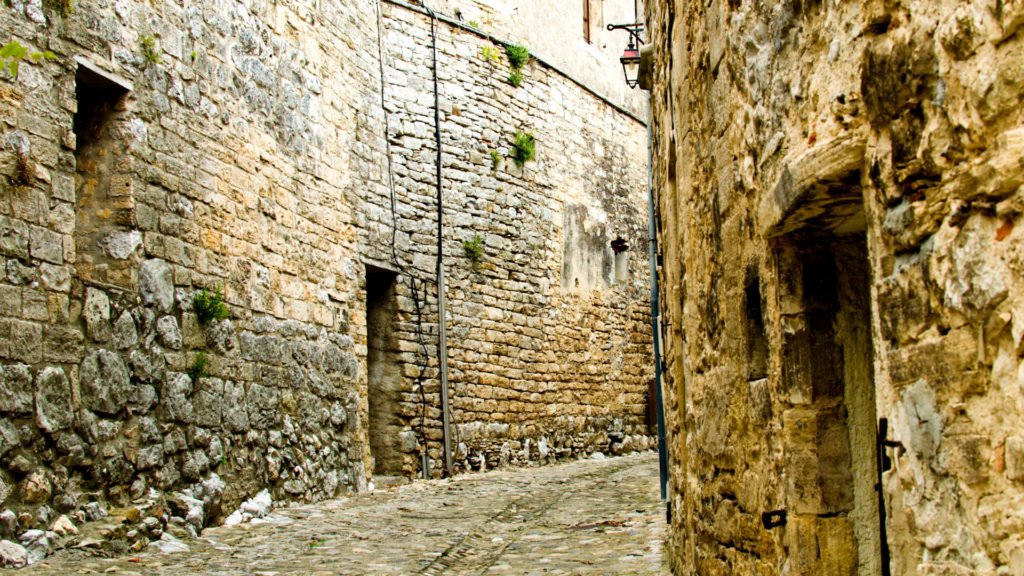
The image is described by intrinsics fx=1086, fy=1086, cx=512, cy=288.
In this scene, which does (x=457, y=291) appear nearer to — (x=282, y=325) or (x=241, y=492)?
(x=282, y=325)

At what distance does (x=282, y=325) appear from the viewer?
8133mm

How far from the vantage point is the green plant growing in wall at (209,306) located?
705 centimetres

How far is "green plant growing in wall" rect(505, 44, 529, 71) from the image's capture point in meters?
12.6

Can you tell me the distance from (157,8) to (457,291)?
514cm

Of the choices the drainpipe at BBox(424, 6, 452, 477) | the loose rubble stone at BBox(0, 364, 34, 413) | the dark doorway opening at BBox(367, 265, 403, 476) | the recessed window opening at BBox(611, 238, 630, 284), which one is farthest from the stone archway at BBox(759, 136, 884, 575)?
the recessed window opening at BBox(611, 238, 630, 284)

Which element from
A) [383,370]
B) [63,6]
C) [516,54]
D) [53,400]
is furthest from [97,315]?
[516,54]

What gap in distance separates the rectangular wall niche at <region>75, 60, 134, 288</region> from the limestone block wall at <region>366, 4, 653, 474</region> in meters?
3.66

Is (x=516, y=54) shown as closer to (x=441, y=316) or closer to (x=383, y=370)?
(x=441, y=316)

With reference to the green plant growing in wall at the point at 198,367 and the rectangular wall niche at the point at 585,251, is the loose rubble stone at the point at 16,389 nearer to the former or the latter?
the green plant growing in wall at the point at 198,367

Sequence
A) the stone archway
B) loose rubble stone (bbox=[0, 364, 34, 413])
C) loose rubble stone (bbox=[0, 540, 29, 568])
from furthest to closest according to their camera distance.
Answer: loose rubble stone (bbox=[0, 364, 34, 413])
loose rubble stone (bbox=[0, 540, 29, 568])
the stone archway

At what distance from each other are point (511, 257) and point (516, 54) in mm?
2424

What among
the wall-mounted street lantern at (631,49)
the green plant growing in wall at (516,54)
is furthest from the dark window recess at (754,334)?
the green plant growing in wall at (516,54)

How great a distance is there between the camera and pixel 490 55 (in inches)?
484

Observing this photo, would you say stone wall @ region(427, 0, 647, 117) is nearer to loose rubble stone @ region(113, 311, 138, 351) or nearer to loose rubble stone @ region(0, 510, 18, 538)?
loose rubble stone @ region(113, 311, 138, 351)
